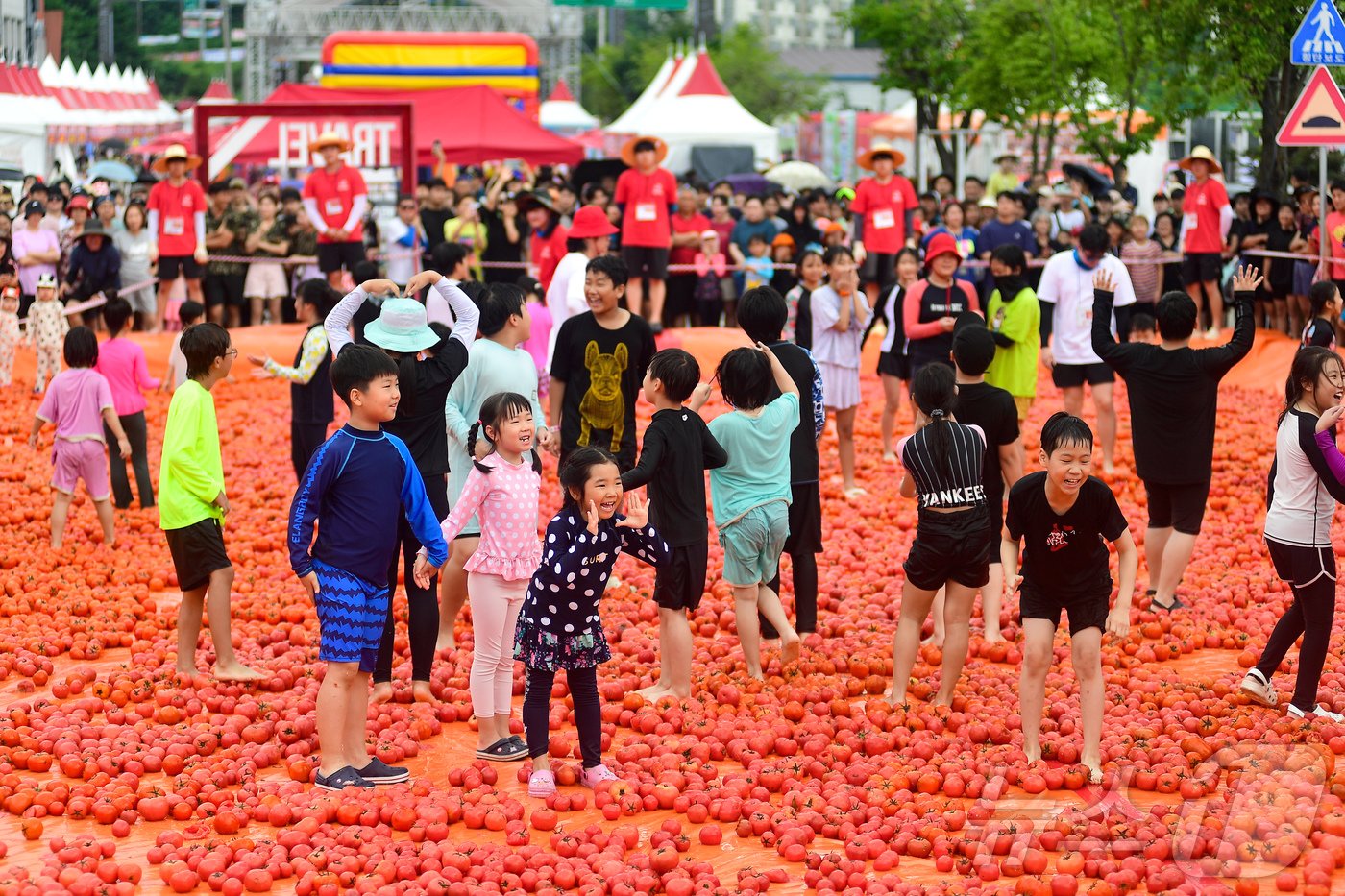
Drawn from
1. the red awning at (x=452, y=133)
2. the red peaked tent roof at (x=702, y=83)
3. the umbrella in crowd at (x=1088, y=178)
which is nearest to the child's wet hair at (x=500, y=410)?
the umbrella in crowd at (x=1088, y=178)

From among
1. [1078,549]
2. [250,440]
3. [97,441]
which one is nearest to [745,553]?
[1078,549]

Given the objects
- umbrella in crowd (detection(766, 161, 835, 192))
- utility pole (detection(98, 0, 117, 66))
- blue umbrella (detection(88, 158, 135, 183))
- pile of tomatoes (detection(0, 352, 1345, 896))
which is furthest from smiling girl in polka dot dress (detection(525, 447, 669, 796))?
utility pole (detection(98, 0, 117, 66))

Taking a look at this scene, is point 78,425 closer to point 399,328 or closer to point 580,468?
point 399,328

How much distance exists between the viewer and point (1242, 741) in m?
6.75

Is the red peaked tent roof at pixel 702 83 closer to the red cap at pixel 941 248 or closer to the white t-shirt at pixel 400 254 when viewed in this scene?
the white t-shirt at pixel 400 254

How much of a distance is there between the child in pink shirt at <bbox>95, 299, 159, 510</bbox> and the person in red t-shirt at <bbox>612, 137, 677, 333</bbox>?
18.9 ft

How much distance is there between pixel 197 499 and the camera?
7.66m

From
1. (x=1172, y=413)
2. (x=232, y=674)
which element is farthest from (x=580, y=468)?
(x=1172, y=413)

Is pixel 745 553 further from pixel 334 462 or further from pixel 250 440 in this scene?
pixel 250 440

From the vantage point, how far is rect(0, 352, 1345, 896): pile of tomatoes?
5.61 meters

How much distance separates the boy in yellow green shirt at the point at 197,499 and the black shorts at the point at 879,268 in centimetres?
1121

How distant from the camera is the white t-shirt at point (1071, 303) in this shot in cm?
1212

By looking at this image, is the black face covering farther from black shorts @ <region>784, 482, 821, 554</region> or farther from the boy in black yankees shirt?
the boy in black yankees shirt

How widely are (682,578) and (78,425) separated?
16.7ft
